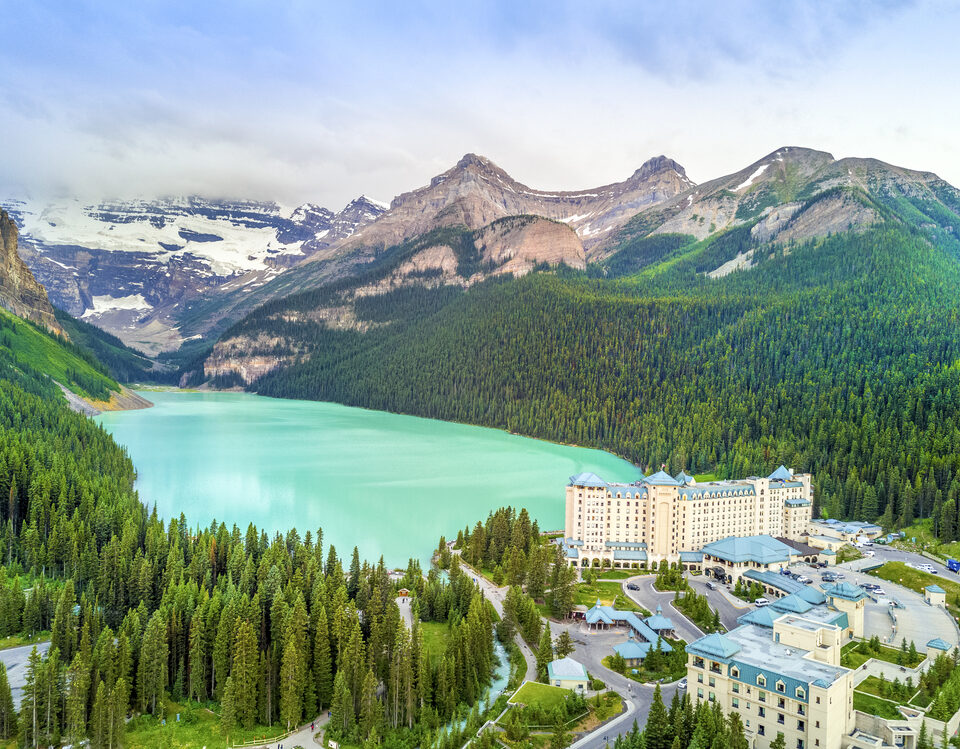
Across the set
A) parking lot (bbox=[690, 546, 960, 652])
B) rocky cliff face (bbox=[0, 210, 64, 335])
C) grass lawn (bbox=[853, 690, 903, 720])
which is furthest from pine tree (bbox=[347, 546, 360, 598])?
rocky cliff face (bbox=[0, 210, 64, 335])

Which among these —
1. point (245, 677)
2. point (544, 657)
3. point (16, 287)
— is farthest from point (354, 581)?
point (16, 287)

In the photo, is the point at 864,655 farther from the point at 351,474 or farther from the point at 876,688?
the point at 351,474

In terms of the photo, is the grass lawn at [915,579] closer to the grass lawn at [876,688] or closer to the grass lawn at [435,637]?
the grass lawn at [876,688]

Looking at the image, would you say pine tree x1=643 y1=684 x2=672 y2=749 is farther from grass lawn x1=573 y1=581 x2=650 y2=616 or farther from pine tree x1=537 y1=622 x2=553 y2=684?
grass lawn x1=573 y1=581 x2=650 y2=616

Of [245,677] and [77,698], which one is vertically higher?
[77,698]

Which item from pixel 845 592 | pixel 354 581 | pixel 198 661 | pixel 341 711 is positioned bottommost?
pixel 341 711

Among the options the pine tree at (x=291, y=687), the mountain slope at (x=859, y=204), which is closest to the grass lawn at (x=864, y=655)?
the pine tree at (x=291, y=687)

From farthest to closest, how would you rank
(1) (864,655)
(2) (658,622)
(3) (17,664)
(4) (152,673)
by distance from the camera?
(2) (658,622), (1) (864,655), (3) (17,664), (4) (152,673)

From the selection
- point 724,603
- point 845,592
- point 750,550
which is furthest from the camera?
point 750,550
